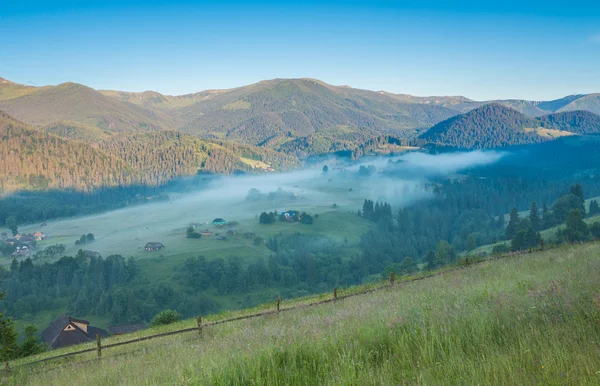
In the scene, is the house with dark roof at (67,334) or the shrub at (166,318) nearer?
the shrub at (166,318)

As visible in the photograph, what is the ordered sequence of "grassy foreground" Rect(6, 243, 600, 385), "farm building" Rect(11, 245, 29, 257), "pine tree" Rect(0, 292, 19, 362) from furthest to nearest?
"farm building" Rect(11, 245, 29, 257) → "pine tree" Rect(0, 292, 19, 362) → "grassy foreground" Rect(6, 243, 600, 385)

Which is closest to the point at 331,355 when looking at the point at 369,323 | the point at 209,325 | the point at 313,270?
the point at 369,323

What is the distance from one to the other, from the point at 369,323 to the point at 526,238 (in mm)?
96618

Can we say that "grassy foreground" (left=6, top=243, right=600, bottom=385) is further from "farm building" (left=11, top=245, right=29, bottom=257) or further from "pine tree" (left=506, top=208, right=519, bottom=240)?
"farm building" (left=11, top=245, right=29, bottom=257)

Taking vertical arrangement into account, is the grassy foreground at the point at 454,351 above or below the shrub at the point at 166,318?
above

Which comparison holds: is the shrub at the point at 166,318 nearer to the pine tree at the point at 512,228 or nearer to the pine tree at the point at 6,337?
the pine tree at the point at 6,337

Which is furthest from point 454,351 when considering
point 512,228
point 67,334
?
point 512,228

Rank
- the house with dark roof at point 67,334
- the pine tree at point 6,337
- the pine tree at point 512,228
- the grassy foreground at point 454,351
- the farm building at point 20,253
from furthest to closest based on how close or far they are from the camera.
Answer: the farm building at point 20,253, the pine tree at point 512,228, the house with dark roof at point 67,334, the pine tree at point 6,337, the grassy foreground at point 454,351

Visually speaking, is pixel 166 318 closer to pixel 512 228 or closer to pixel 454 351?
pixel 454 351

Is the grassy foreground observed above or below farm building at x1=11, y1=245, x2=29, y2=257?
above

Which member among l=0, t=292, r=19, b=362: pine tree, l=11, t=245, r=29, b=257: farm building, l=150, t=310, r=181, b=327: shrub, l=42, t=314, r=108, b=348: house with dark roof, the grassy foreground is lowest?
l=11, t=245, r=29, b=257: farm building

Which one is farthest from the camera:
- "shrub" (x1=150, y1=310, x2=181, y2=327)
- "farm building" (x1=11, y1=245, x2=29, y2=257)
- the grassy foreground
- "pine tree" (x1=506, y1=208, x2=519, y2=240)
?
"farm building" (x1=11, y1=245, x2=29, y2=257)

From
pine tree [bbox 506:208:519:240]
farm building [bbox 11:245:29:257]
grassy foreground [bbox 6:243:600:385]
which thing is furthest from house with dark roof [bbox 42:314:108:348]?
farm building [bbox 11:245:29:257]

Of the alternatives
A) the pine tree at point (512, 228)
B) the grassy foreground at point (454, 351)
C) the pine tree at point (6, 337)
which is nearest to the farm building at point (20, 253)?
the pine tree at point (6, 337)
